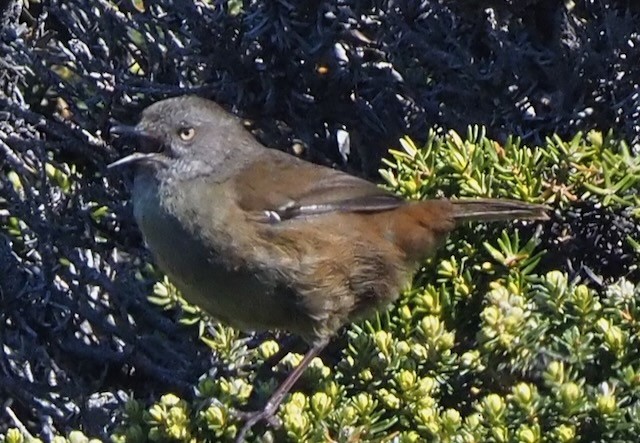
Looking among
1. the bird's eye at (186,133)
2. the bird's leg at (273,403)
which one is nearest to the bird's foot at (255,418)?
the bird's leg at (273,403)

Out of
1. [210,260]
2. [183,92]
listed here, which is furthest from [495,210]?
[183,92]

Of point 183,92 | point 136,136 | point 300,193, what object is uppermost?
point 183,92

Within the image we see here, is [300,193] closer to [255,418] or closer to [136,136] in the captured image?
[136,136]

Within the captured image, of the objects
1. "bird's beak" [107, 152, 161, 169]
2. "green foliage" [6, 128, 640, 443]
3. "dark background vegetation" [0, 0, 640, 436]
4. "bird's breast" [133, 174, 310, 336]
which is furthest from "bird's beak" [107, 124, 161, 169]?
"green foliage" [6, 128, 640, 443]

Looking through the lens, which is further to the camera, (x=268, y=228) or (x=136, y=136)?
(x=136, y=136)

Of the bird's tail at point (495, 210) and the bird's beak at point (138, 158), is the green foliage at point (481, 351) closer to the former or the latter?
the bird's tail at point (495, 210)

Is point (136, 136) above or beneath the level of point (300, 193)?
above

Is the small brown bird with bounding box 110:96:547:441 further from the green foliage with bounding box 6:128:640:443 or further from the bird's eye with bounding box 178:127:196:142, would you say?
the green foliage with bounding box 6:128:640:443

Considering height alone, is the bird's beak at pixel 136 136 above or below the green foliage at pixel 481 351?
above
